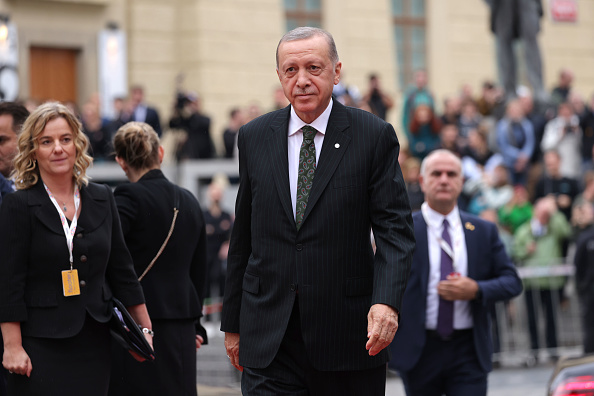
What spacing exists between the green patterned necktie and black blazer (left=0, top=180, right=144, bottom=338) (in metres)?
1.16

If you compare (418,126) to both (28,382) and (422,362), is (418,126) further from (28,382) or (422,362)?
(28,382)

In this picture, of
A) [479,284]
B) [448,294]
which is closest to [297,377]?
[448,294]

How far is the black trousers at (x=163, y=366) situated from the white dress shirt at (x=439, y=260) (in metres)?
1.39

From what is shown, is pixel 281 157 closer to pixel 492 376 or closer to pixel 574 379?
pixel 574 379

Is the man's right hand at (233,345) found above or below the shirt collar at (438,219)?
below

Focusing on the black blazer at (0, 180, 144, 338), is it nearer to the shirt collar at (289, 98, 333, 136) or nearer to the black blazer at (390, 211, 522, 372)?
the shirt collar at (289, 98, 333, 136)

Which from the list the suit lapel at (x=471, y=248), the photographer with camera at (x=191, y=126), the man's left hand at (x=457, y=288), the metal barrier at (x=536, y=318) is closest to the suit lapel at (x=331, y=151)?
the man's left hand at (x=457, y=288)

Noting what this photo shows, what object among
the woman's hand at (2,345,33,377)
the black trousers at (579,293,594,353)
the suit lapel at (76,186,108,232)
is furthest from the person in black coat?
the black trousers at (579,293,594,353)

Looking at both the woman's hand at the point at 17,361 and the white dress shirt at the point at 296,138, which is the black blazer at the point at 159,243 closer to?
the woman's hand at the point at 17,361

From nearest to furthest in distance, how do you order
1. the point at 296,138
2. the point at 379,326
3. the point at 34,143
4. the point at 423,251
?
the point at 379,326 < the point at 296,138 < the point at 34,143 < the point at 423,251

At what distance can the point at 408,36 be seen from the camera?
99.5ft

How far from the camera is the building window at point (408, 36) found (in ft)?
98.7

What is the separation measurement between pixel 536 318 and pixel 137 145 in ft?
26.6

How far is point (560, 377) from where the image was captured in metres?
4.98
